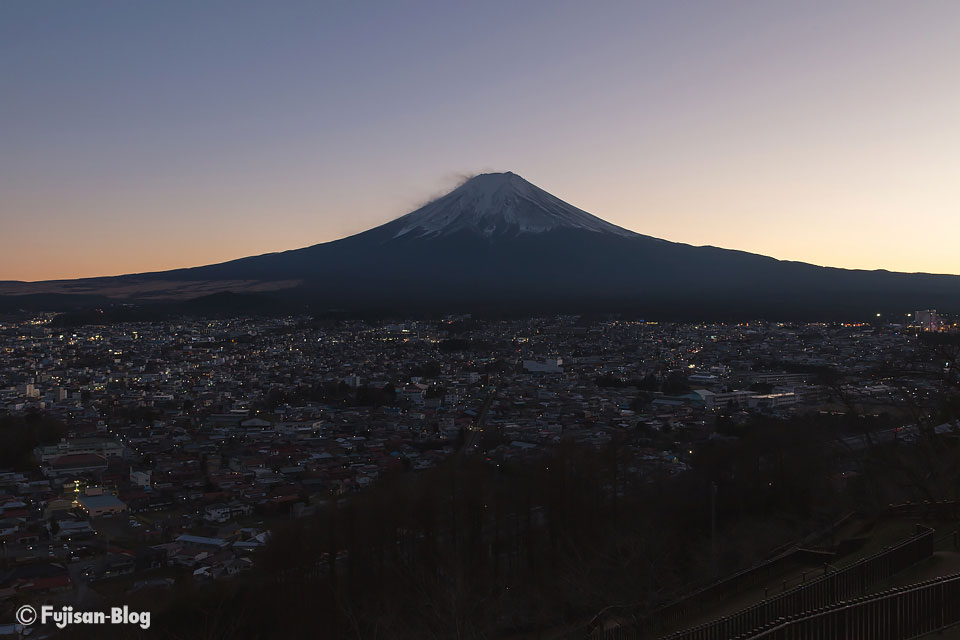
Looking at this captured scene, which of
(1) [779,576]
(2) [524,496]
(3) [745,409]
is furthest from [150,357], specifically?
(1) [779,576]

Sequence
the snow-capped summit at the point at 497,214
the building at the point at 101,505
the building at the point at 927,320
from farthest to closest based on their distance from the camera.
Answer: the snow-capped summit at the point at 497,214, the building at the point at 927,320, the building at the point at 101,505

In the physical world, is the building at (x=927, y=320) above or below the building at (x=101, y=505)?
above

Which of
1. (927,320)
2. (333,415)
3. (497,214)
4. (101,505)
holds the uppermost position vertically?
(497,214)

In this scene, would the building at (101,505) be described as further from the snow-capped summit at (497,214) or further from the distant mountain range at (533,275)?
the snow-capped summit at (497,214)

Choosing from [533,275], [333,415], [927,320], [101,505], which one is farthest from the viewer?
[533,275]

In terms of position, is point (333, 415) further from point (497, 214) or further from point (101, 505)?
point (497, 214)

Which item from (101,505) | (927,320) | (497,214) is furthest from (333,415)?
(497,214)

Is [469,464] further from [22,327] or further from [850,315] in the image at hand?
[22,327]

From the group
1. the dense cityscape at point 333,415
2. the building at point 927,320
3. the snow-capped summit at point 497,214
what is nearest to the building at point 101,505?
the dense cityscape at point 333,415
